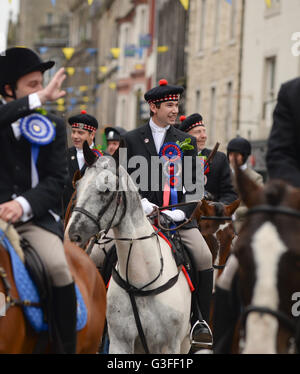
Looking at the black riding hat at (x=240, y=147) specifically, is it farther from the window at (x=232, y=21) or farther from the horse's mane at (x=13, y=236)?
the window at (x=232, y=21)

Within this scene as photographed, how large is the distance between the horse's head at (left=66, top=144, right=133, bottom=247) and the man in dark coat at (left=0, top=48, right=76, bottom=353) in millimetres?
1246

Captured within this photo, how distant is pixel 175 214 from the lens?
9.80 meters

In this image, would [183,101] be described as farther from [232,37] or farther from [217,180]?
[217,180]

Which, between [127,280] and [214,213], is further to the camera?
[214,213]

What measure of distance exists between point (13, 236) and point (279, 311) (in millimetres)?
2427

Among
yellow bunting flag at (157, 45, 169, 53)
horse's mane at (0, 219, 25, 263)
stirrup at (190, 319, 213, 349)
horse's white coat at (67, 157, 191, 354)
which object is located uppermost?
yellow bunting flag at (157, 45, 169, 53)

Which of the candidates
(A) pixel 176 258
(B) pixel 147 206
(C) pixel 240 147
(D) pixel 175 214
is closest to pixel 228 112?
(C) pixel 240 147

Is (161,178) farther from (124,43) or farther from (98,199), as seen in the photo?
(124,43)

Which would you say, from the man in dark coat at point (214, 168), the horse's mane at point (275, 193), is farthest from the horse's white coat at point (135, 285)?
the man in dark coat at point (214, 168)

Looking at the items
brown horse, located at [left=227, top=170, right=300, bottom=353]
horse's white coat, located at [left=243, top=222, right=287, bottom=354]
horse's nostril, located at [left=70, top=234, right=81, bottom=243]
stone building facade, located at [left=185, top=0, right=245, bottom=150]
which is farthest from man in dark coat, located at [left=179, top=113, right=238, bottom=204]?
stone building facade, located at [left=185, top=0, right=245, bottom=150]

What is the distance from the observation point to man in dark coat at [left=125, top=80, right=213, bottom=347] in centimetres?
1000

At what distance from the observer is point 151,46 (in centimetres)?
5594

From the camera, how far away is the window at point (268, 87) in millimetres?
Result: 34844

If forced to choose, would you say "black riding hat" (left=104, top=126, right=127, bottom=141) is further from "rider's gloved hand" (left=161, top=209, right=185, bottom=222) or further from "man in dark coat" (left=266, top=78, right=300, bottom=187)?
"man in dark coat" (left=266, top=78, right=300, bottom=187)
